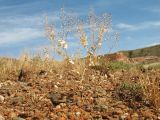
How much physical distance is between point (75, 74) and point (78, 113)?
3.98 meters

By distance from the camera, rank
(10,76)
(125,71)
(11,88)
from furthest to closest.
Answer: (125,71)
(10,76)
(11,88)

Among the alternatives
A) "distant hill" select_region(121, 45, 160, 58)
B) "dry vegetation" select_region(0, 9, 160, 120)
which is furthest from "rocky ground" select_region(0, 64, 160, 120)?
"distant hill" select_region(121, 45, 160, 58)

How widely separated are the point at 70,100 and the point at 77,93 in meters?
0.50

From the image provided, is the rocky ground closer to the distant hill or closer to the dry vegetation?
the dry vegetation

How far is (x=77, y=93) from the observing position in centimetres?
905

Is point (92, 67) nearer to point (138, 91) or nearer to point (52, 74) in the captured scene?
point (52, 74)

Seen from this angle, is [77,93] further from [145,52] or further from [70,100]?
[145,52]

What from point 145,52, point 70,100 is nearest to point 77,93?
point 70,100

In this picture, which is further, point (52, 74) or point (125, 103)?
point (52, 74)

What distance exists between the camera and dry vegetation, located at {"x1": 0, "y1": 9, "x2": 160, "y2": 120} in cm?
787

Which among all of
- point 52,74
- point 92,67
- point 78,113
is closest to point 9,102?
point 78,113

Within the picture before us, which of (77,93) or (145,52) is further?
(145,52)

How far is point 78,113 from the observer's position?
780cm

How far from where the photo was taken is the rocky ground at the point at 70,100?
7.79m
